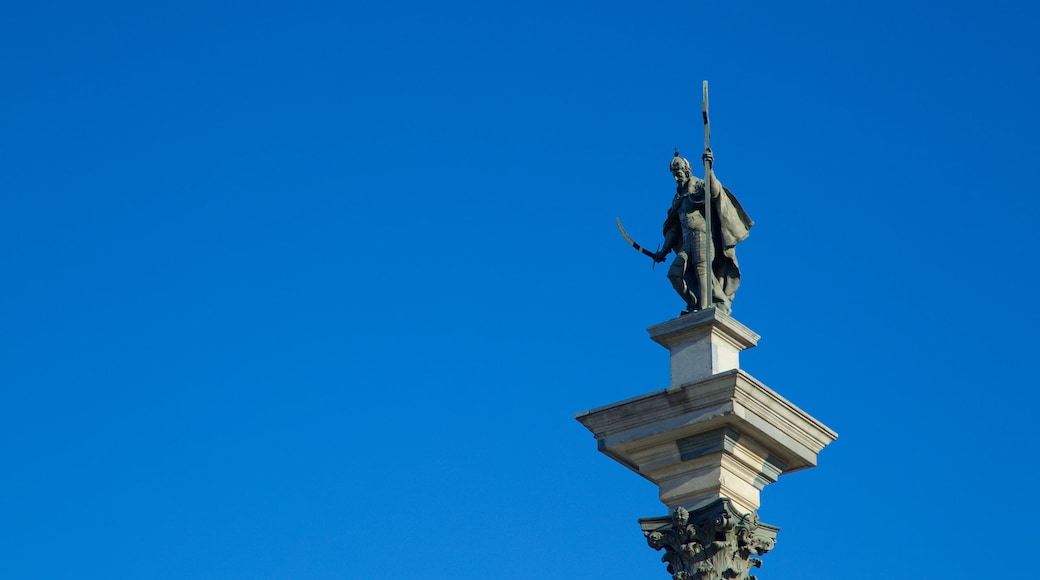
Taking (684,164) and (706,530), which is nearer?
(706,530)

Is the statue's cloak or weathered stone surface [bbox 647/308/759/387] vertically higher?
the statue's cloak

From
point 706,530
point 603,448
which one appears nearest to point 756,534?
point 706,530

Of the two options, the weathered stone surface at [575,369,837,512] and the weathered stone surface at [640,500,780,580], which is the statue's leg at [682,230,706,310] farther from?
the weathered stone surface at [640,500,780,580]

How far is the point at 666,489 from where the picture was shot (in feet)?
61.7

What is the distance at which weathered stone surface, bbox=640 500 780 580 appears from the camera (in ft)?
59.2

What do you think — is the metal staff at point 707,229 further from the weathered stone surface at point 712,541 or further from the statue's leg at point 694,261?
the weathered stone surface at point 712,541

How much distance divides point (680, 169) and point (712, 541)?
4.41 m

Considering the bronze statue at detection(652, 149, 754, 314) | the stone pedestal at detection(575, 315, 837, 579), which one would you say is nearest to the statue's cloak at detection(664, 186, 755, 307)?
the bronze statue at detection(652, 149, 754, 314)

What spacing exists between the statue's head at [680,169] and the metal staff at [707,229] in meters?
0.26

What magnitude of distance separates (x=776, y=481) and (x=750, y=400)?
1.26 m

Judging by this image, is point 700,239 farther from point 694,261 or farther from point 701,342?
point 701,342

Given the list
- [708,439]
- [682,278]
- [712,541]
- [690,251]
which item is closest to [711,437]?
[708,439]

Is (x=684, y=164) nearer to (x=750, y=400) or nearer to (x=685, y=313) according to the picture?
(x=685, y=313)

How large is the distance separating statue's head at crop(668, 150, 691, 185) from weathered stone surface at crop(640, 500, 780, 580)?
3.88 metres
